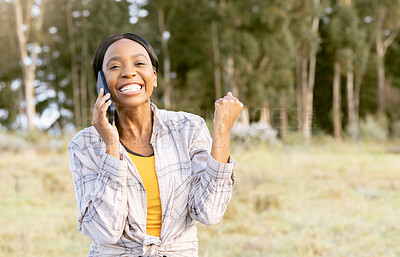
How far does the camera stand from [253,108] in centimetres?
2319

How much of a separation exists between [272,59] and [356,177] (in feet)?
45.3

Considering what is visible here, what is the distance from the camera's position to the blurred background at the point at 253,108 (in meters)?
5.46

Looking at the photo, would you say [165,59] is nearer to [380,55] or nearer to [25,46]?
[25,46]

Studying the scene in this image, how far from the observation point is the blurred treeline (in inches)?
847

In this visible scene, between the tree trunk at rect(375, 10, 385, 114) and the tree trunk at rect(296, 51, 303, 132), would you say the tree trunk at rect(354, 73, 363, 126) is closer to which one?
the tree trunk at rect(375, 10, 385, 114)

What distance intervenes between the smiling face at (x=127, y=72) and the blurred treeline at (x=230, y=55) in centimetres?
1623

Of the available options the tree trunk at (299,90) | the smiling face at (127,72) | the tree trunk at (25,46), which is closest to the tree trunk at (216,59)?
the tree trunk at (299,90)

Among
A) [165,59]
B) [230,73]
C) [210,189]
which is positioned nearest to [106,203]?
[210,189]

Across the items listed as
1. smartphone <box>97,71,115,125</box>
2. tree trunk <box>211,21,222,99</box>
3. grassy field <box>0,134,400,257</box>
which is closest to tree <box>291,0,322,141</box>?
tree trunk <box>211,21,222,99</box>

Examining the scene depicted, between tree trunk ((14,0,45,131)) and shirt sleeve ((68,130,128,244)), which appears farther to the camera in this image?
tree trunk ((14,0,45,131))

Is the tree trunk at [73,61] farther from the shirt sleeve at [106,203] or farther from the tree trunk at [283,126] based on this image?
the shirt sleeve at [106,203]

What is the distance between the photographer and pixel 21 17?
22.2m

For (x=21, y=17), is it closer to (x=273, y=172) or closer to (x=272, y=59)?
(x=272, y=59)

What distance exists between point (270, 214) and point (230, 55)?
52.3 ft
